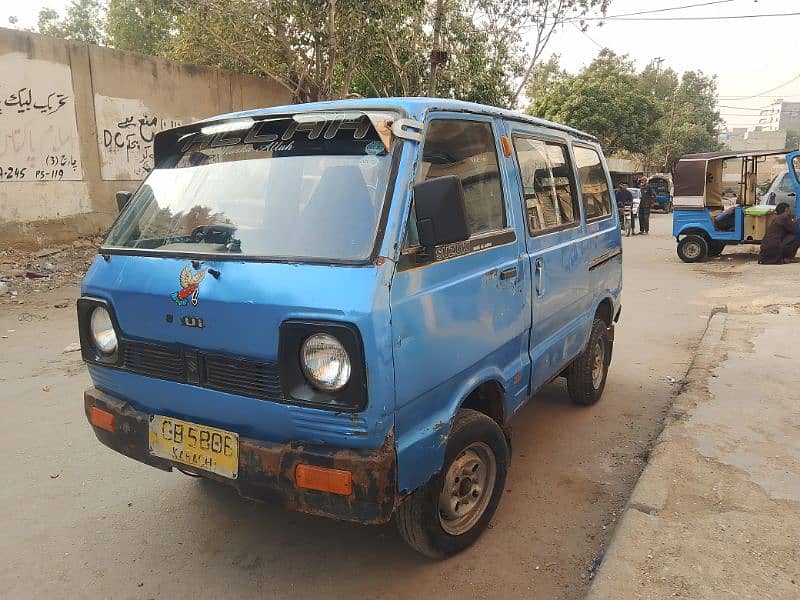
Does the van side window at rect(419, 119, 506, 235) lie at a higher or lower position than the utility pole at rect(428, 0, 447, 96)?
lower

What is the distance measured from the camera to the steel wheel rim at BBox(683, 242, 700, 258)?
42.2ft

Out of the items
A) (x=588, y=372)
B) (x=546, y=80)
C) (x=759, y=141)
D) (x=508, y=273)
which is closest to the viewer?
(x=508, y=273)

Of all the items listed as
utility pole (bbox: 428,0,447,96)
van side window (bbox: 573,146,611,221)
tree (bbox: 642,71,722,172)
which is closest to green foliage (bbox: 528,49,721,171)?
tree (bbox: 642,71,722,172)

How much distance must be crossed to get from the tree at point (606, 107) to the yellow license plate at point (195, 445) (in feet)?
98.8

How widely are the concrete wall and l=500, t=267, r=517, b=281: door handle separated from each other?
30.3 feet

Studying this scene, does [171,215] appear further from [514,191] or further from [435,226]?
[514,191]

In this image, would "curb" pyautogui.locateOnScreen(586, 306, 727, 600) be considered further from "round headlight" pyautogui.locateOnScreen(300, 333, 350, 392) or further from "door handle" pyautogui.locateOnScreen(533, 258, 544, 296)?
"round headlight" pyautogui.locateOnScreen(300, 333, 350, 392)

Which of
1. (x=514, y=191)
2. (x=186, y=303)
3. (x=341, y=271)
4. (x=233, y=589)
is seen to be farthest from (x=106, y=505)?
(x=514, y=191)

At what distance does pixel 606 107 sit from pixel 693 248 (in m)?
19.4

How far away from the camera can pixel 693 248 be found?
42.3ft

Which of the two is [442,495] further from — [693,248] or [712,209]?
[712,209]

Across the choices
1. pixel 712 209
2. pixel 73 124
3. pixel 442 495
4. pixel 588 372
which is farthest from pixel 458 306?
pixel 712 209

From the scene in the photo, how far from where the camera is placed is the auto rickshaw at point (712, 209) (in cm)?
1212

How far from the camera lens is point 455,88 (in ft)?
52.6
